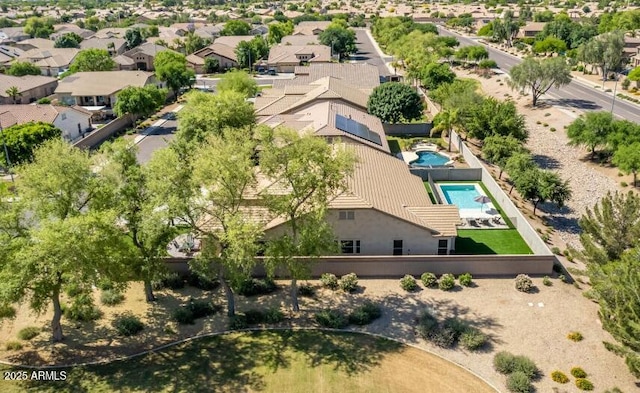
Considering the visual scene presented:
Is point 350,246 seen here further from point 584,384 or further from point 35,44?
point 35,44

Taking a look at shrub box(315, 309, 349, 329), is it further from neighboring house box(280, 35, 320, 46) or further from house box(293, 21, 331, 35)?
house box(293, 21, 331, 35)

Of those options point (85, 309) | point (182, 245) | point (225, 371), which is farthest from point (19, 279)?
point (182, 245)

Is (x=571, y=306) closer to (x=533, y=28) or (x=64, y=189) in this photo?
(x=64, y=189)

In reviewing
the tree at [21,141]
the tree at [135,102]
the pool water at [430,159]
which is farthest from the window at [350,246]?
the tree at [135,102]

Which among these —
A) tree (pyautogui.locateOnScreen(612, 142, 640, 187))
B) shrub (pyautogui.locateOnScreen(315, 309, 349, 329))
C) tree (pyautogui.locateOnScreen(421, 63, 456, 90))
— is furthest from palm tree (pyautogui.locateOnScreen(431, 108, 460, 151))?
shrub (pyautogui.locateOnScreen(315, 309, 349, 329))

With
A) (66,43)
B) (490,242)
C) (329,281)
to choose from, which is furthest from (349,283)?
(66,43)

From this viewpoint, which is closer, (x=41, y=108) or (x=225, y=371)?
(x=225, y=371)
